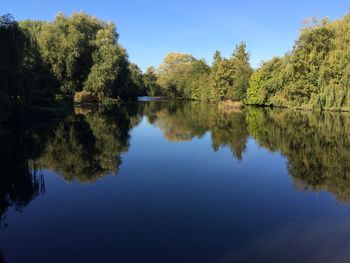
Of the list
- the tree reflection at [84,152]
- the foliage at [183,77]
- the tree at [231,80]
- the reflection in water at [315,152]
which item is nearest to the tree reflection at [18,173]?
the tree reflection at [84,152]

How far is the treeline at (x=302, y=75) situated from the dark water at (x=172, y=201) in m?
26.6

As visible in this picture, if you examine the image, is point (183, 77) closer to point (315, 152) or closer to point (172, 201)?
point (315, 152)

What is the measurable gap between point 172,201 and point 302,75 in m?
45.8

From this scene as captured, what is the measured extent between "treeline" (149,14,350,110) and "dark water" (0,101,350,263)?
26.6 meters

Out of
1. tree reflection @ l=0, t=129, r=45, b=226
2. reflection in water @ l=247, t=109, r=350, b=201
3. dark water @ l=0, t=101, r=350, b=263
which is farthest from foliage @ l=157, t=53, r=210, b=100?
dark water @ l=0, t=101, r=350, b=263

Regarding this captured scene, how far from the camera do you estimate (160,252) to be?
768 cm

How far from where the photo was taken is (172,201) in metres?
11.2

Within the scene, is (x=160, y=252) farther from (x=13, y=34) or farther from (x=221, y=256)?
(x=13, y=34)

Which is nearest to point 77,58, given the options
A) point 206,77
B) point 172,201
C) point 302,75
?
point 206,77

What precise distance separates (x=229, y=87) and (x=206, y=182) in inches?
2250

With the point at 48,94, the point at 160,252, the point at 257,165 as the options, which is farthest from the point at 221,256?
the point at 48,94

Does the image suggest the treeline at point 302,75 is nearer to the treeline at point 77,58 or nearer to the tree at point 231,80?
the tree at point 231,80

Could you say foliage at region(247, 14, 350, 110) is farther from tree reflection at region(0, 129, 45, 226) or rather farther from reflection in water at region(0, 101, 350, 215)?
tree reflection at region(0, 129, 45, 226)

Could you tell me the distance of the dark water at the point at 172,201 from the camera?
782 cm
